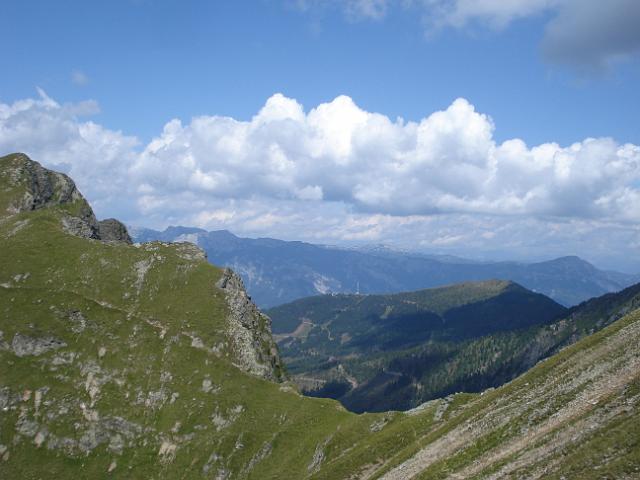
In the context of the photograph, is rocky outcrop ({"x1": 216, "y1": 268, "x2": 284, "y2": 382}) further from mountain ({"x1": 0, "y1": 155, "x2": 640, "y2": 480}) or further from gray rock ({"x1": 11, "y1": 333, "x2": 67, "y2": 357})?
gray rock ({"x1": 11, "y1": 333, "x2": 67, "y2": 357})

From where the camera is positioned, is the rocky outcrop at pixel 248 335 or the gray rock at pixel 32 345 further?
the rocky outcrop at pixel 248 335

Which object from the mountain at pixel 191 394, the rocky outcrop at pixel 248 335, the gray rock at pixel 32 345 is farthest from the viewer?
the rocky outcrop at pixel 248 335

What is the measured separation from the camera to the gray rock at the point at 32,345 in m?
133

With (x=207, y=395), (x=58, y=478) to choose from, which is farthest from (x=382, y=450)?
(x=58, y=478)

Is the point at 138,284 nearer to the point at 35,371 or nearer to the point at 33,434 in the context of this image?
the point at 35,371

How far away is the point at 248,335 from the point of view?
146 meters

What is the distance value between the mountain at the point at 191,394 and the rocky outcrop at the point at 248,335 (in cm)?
54

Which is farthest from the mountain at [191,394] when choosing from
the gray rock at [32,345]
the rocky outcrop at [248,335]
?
the rocky outcrop at [248,335]

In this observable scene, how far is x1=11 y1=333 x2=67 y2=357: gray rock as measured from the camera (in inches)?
5241

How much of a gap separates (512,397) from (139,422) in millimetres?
94115

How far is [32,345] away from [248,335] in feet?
193

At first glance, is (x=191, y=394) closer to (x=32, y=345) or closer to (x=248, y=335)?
(x=248, y=335)

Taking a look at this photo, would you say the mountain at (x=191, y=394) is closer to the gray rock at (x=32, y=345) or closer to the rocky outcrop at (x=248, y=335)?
the gray rock at (x=32, y=345)

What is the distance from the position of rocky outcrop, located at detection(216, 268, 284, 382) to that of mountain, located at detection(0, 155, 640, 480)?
1.77 ft
